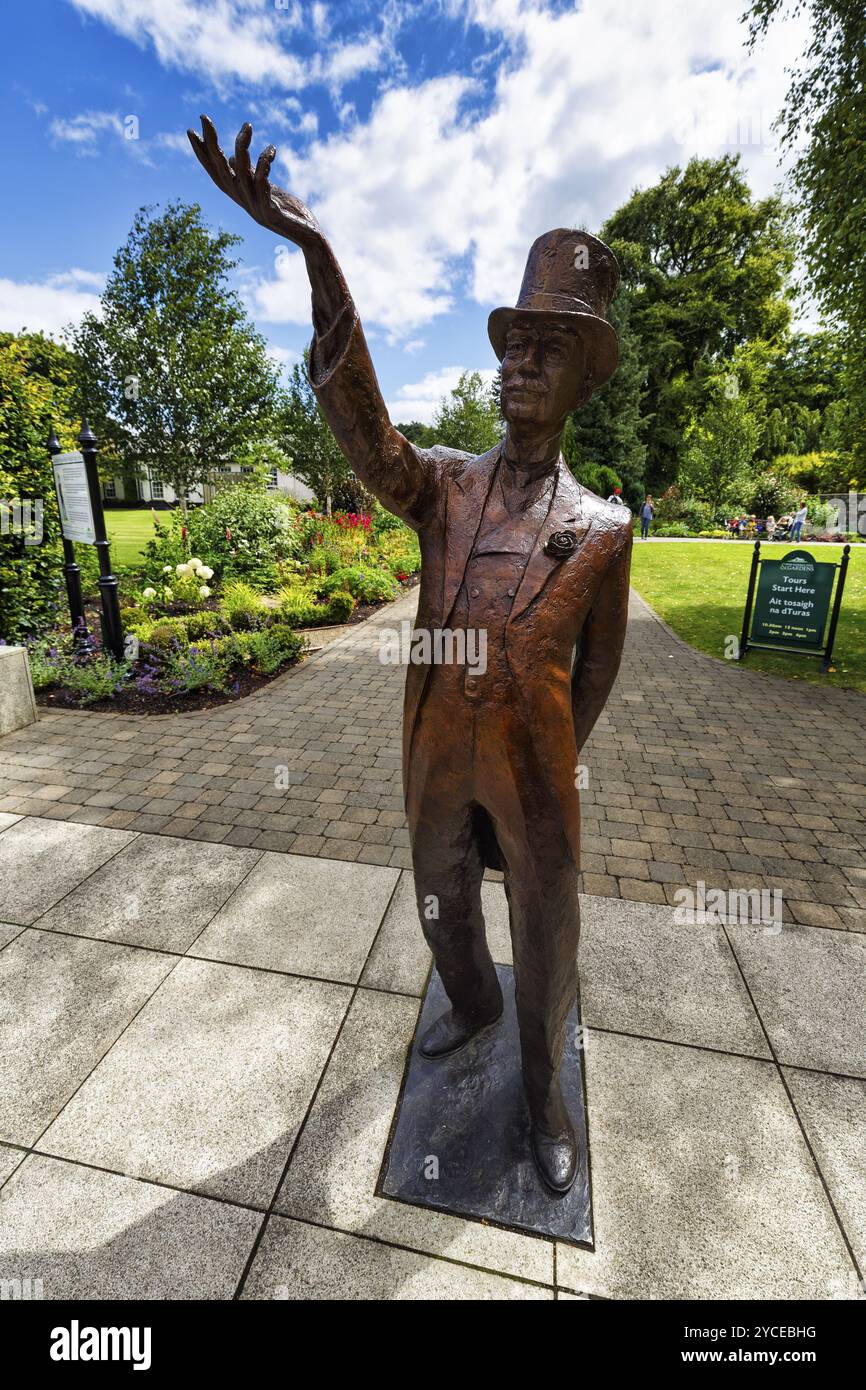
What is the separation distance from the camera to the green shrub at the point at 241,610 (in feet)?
35.3

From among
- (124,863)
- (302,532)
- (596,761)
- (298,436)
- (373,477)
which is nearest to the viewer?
(373,477)

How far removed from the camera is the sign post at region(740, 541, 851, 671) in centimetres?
907

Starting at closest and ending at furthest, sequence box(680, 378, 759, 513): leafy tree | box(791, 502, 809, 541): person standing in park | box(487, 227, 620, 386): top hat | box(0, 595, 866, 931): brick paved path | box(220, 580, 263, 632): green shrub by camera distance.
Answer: box(487, 227, 620, 386): top hat < box(0, 595, 866, 931): brick paved path < box(220, 580, 263, 632): green shrub < box(791, 502, 809, 541): person standing in park < box(680, 378, 759, 513): leafy tree

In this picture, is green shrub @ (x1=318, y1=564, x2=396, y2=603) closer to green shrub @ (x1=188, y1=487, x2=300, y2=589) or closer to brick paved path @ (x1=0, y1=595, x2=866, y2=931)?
green shrub @ (x1=188, y1=487, x2=300, y2=589)

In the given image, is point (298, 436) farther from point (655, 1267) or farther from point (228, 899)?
point (655, 1267)

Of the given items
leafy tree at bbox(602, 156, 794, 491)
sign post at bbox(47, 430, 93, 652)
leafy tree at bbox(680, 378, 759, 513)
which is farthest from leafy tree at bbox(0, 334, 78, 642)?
leafy tree at bbox(602, 156, 794, 491)

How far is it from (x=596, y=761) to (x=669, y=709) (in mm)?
2071

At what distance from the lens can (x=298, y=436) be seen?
28359 mm

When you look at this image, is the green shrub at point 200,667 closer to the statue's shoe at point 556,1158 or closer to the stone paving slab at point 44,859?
the stone paving slab at point 44,859

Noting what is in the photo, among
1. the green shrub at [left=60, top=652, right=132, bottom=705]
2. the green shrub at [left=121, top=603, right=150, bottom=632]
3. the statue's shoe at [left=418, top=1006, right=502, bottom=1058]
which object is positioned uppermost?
the green shrub at [left=121, top=603, right=150, bottom=632]

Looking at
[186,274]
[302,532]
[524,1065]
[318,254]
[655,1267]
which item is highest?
[186,274]

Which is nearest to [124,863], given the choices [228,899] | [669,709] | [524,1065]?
[228,899]

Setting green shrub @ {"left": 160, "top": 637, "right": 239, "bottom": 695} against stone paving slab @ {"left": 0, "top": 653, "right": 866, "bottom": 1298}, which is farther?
green shrub @ {"left": 160, "top": 637, "right": 239, "bottom": 695}

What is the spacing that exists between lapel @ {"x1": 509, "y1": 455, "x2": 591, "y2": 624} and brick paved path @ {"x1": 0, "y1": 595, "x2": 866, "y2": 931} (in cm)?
301
